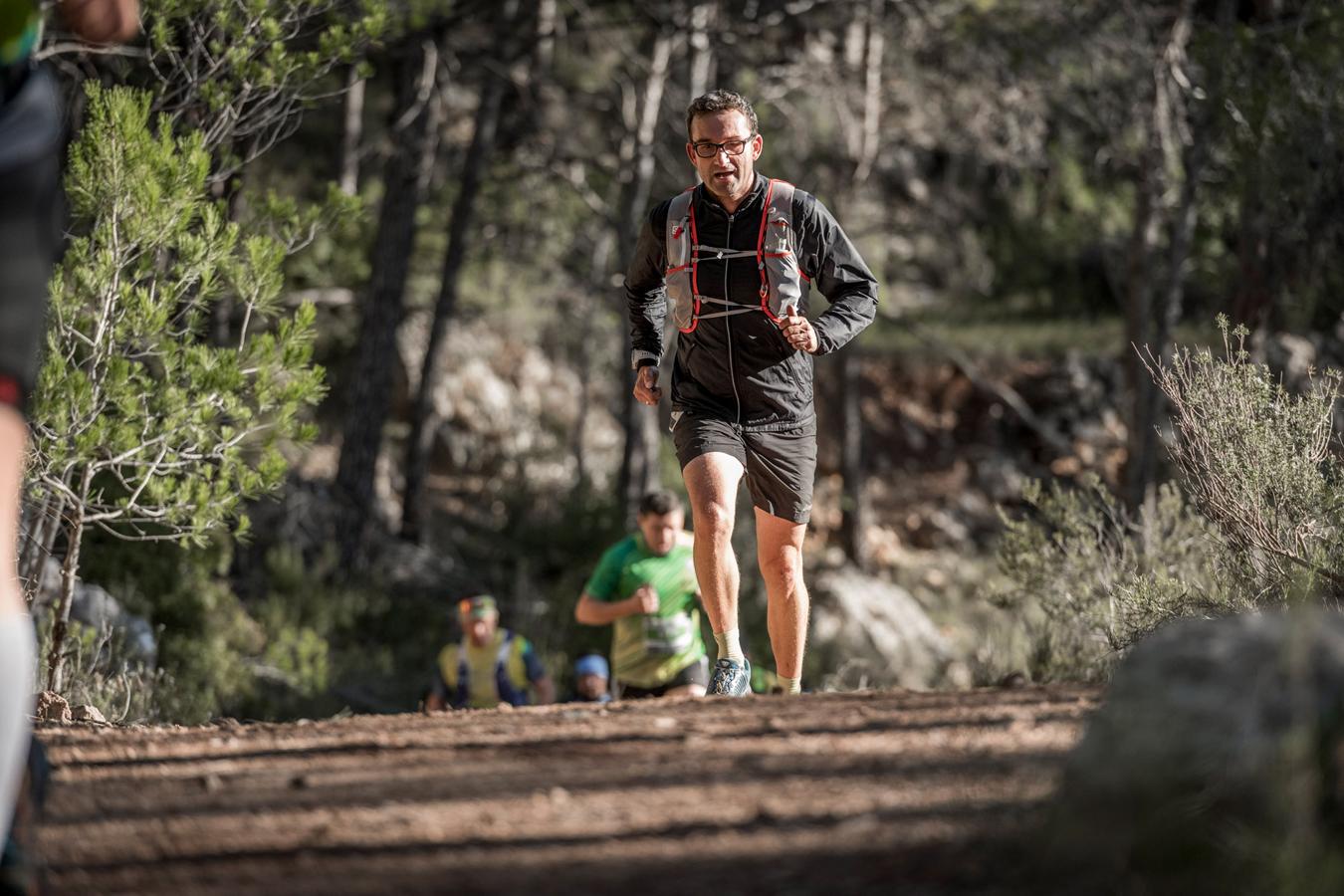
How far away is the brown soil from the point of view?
2.95 metres

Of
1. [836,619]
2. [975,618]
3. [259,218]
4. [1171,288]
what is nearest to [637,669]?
[259,218]

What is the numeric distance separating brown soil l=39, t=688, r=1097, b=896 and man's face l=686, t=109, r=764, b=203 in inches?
80.0

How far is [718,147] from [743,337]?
0.71 meters

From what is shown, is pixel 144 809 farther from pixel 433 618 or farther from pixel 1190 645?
pixel 433 618

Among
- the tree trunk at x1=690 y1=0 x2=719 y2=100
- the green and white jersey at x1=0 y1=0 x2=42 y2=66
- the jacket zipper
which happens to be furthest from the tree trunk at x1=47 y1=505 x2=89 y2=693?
the tree trunk at x1=690 y1=0 x2=719 y2=100

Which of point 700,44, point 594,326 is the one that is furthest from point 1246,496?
point 594,326

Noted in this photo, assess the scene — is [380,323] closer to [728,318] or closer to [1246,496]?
[728,318]

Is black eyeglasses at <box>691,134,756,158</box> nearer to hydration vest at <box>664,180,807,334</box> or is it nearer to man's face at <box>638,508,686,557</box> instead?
hydration vest at <box>664,180,807,334</box>

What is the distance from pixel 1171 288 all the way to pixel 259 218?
28.7ft

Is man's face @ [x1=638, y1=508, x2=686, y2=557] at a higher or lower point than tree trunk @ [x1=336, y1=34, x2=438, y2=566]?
lower

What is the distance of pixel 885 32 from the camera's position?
18859 millimetres

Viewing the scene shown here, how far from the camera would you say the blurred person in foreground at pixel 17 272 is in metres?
2.46

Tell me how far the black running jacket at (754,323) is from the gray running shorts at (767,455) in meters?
0.04

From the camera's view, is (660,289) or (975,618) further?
(975,618)
